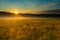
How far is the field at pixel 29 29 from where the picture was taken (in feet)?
6.21

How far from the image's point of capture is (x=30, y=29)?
6.27ft

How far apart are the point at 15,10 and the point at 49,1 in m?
0.32

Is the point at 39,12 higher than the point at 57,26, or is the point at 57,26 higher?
the point at 39,12

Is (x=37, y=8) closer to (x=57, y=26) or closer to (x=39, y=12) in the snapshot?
(x=39, y=12)

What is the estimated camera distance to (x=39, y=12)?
1.92 m

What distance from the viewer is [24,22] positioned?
1.90m

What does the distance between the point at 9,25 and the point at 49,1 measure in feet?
1.41

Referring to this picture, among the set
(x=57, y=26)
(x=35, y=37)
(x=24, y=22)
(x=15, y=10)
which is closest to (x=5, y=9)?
(x=15, y=10)

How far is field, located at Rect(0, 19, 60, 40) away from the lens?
1894mm

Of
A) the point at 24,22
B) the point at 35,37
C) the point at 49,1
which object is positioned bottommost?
the point at 35,37

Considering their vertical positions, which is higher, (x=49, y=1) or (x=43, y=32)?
(x=49, y=1)

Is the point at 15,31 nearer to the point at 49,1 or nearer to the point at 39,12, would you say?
the point at 39,12

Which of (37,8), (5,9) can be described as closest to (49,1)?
(37,8)

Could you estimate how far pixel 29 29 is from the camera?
1910mm
